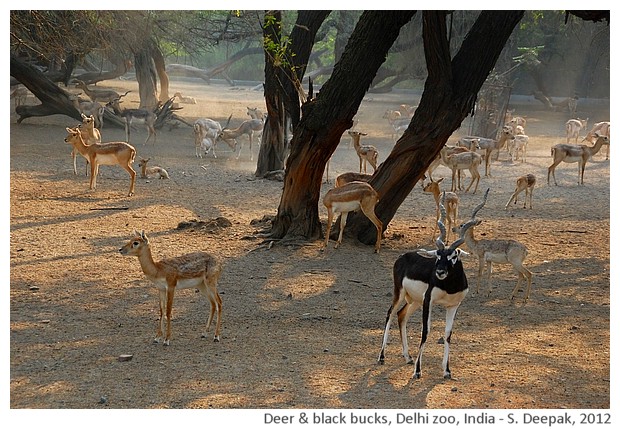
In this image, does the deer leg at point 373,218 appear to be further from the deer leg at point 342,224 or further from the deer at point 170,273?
the deer at point 170,273

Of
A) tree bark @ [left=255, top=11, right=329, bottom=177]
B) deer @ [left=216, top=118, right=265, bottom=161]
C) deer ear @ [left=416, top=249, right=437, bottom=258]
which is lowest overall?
deer ear @ [left=416, top=249, right=437, bottom=258]

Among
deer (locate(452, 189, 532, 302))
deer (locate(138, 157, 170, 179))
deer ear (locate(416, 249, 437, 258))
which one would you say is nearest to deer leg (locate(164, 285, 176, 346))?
deer ear (locate(416, 249, 437, 258))

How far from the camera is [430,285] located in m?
6.41

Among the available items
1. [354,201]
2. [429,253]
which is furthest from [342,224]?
[429,253]

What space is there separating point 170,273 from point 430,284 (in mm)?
2093

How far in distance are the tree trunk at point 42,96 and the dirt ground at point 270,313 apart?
21.4ft

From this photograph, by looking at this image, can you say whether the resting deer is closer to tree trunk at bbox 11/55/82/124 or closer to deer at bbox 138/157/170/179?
deer at bbox 138/157/170/179

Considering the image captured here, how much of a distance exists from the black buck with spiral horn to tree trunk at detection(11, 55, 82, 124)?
1654cm

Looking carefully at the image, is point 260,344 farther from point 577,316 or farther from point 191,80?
point 191,80

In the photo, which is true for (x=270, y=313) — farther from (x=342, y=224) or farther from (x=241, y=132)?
(x=241, y=132)

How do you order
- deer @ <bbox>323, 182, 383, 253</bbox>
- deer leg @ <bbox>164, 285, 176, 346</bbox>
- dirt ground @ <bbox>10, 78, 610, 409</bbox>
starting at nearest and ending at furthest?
1. dirt ground @ <bbox>10, 78, 610, 409</bbox>
2. deer leg @ <bbox>164, 285, 176, 346</bbox>
3. deer @ <bbox>323, 182, 383, 253</bbox>

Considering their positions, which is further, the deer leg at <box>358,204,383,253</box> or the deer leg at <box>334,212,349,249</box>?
the deer leg at <box>334,212,349,249</box>

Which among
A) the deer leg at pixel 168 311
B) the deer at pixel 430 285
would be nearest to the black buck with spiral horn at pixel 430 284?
the deer at pixel 430 285

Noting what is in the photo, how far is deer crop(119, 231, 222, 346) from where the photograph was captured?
7023 millimetres
